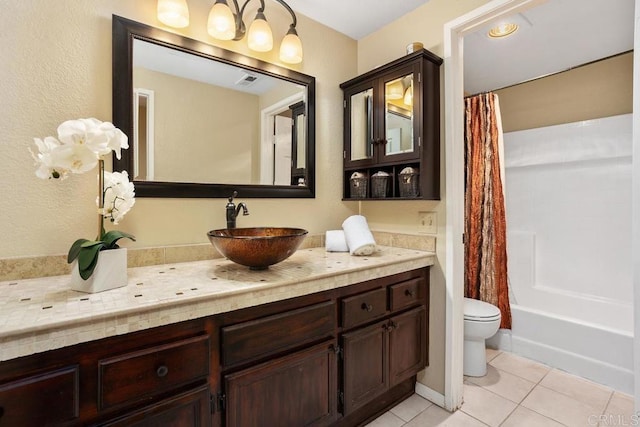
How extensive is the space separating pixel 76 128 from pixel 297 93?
50.2 inches

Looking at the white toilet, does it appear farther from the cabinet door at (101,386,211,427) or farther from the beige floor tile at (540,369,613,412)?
the cabinet door at (101,386,211,427)

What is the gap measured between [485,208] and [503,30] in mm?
1331

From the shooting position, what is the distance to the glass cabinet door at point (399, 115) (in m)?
1.79

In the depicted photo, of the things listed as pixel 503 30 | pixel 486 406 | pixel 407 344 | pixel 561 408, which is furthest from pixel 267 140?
pixel 561 408

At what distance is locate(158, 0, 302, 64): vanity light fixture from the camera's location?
4.99 feet

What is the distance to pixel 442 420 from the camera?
1.69 metres

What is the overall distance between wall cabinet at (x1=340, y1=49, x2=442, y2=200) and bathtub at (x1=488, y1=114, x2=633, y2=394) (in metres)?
1.65

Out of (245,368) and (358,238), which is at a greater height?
(358,238)

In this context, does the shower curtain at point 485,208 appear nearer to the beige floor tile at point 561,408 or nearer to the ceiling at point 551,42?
the ceiling at point 551,42

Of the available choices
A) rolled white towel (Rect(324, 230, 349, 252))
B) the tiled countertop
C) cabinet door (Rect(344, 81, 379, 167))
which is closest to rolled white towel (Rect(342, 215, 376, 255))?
rolled white towel (Rect(324, 230, 349, 252))

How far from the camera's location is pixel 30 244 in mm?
1196

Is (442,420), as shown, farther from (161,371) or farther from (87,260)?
(87,260)

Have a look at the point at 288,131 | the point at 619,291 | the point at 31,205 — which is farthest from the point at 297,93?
the point at 619,291

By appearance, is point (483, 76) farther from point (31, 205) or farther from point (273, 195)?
point (31, 205)
